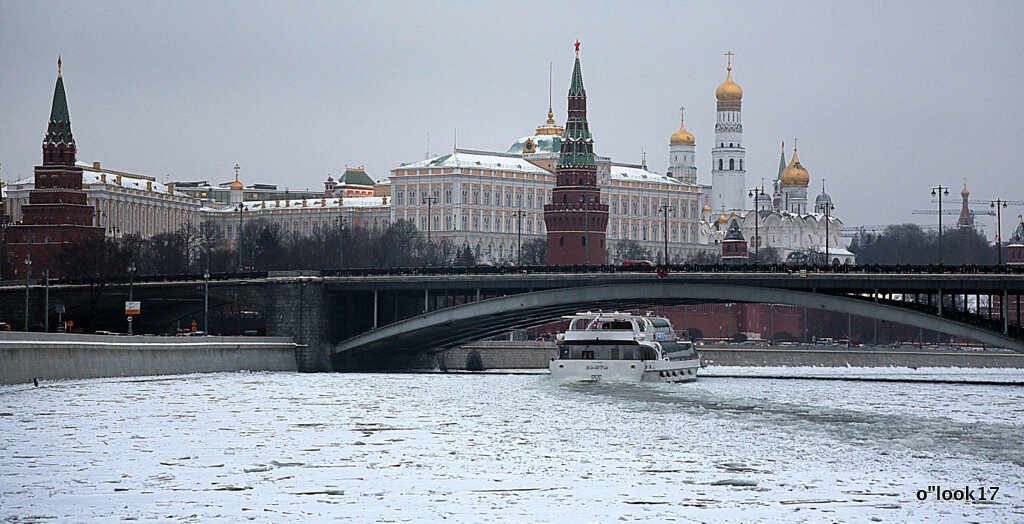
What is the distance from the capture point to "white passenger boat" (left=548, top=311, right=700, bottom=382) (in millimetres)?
63281

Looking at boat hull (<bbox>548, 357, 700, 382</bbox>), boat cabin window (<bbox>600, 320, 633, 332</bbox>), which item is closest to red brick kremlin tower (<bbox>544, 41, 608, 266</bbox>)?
boat cabin window (<bbox>600, 320, 633, 332</bbox>)

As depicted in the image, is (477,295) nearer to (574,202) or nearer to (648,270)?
(648,270)

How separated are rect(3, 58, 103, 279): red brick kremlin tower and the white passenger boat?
76205 millimetres

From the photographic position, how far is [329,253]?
139000 mm

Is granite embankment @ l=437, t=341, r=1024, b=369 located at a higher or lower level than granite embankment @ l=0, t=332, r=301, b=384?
lower

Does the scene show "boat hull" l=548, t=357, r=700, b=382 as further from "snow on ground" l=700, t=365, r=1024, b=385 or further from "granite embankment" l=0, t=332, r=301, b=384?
"snow on ground" l=700, t=365, r=1024, b=385

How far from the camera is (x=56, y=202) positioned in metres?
135

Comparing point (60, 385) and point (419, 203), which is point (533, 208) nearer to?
point (419, 203)

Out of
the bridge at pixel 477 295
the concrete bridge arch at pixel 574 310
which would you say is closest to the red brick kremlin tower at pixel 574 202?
the bridge at pixel 477 295

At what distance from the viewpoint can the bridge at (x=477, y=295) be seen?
67.3 metres

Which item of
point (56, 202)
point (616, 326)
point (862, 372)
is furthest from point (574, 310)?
point (56, 202)

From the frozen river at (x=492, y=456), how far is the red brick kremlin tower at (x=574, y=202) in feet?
245

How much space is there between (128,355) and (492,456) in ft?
90.5

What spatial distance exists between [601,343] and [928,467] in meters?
32.7
